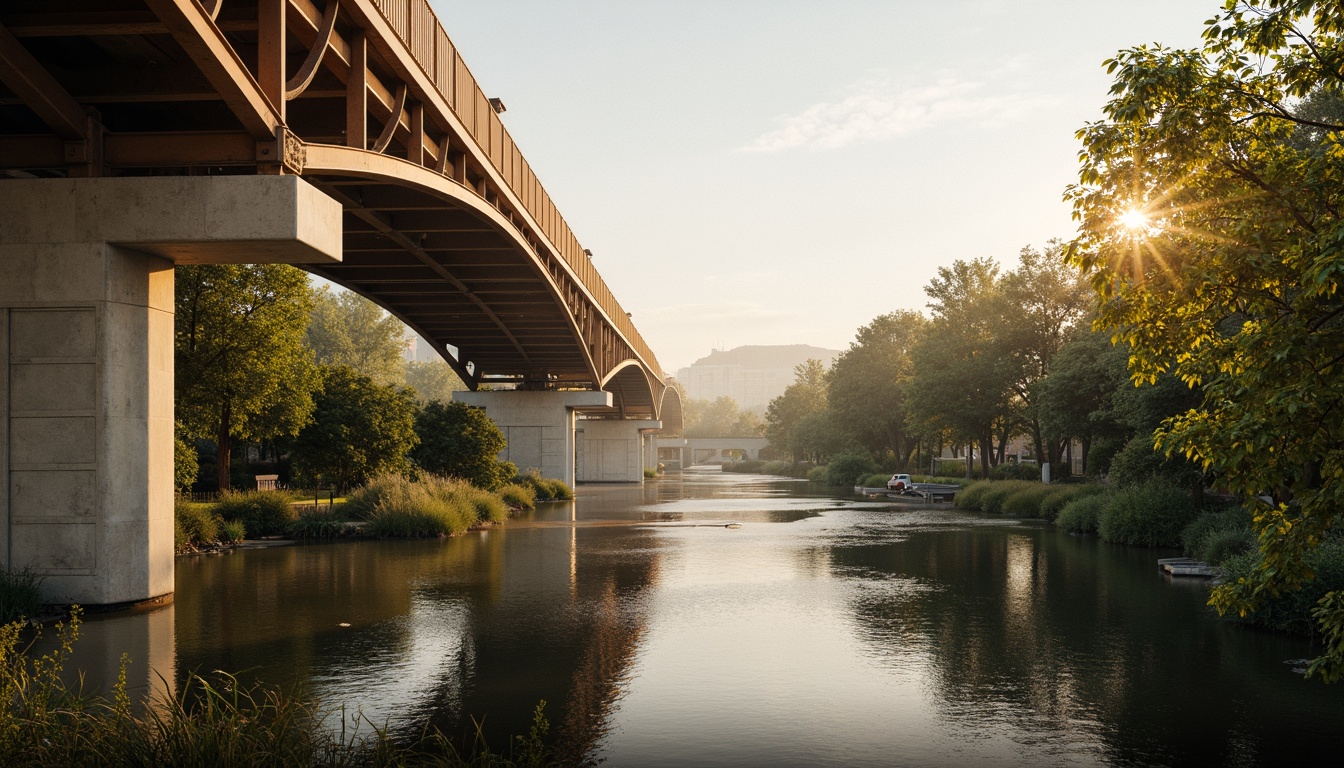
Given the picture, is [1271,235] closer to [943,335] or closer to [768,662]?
[768,662]

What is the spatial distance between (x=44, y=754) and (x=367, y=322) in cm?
10222

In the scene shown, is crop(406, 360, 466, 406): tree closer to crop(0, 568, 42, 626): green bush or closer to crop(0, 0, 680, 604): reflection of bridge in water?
crop(0, 0, 680, 604): reflection of bridge in water

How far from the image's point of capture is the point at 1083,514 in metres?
27.4

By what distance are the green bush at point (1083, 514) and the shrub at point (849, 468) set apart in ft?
129

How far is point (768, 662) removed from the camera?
35.1 ft

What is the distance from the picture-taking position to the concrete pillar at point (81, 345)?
1329 centimetres

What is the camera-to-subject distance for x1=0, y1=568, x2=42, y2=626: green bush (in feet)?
39.9

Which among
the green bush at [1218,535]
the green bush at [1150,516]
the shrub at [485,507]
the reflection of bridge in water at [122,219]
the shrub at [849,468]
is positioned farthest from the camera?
the shrub at [849,468]

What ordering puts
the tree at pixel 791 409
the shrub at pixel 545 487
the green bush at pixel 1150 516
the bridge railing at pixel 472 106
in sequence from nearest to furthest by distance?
the bridge railing at pixel 472 106, the green bush at pixel 1150 516, the shrub at pixel 545 487, the tree at pixel 791 409

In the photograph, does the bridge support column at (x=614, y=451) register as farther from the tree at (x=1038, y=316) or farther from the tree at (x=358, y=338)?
the tree at (x=1038, y=316)

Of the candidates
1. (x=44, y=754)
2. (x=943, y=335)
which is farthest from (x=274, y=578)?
(x=943, y=335)

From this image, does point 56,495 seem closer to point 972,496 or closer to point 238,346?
point 238,346

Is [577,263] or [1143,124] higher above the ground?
[577,263]

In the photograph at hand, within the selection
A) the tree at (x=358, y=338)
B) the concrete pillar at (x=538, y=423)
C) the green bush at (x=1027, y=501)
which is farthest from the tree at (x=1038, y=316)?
the tree at (x=358, y=338)
